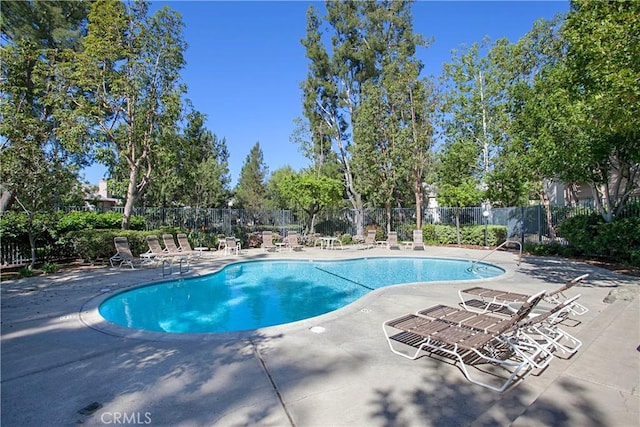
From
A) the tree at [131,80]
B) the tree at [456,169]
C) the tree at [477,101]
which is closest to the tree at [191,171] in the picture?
the tree at [131,80]

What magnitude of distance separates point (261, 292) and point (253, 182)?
2913 cm

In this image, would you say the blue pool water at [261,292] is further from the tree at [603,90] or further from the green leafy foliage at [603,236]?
the tree at [603,90]

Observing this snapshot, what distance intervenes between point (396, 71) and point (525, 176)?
9783 mm

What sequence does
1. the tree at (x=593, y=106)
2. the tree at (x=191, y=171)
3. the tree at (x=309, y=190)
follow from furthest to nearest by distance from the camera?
the tree at (x=309, y=190) < the tree at (x=191, y=171) < the tree at (x=593, y=106)

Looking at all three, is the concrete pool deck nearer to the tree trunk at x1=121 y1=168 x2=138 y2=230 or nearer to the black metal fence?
the tree trunk at x1=121 y1=168 x2=138 y2=230

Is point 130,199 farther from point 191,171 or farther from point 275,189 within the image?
point 275,189

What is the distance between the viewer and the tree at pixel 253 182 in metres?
35.5

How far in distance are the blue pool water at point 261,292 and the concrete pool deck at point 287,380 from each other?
68.9 inches

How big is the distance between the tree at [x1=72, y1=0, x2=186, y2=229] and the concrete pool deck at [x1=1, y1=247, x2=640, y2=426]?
30.4 feet

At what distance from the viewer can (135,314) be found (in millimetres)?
6930

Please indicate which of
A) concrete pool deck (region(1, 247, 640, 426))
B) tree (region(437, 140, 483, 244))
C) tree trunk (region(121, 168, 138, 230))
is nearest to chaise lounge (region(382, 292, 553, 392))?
concrete pool deck (region(1, 247, 640, 426))

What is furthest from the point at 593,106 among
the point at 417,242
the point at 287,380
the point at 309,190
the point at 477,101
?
the point at 477,101

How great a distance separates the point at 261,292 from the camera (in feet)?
30.5

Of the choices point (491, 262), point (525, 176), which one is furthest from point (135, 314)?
point (525, 176)
